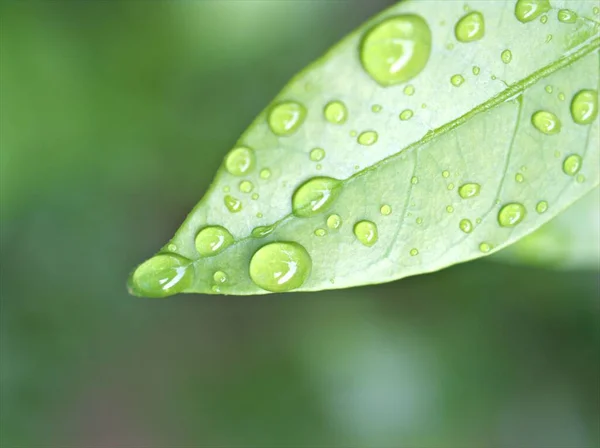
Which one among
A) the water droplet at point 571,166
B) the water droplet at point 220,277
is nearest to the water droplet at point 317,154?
the water droplet at point 220,277

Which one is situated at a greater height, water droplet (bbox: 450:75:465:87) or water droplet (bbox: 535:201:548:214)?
water droplet (bbox: 450:75:465:87)

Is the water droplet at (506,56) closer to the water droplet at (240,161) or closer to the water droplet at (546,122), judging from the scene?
the water droplet at (546,122)

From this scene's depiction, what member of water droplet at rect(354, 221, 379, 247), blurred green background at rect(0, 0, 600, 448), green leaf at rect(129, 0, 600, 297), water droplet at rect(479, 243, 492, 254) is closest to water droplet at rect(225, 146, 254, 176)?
green leaf at rect(129, 0, 600, 297)

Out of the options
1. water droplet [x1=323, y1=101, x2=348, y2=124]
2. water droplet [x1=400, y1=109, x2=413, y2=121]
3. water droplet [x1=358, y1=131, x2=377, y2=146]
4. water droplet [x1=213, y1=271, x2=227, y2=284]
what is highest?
water droplet [x1=400, y1=109, x2=413, y2=121]

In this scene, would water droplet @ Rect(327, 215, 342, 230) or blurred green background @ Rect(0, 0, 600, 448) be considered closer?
water droplet @ Rect(327, 215, 342, 230)

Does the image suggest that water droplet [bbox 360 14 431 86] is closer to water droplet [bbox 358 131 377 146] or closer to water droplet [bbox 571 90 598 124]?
water droplet [bbox 358 131 377 146]

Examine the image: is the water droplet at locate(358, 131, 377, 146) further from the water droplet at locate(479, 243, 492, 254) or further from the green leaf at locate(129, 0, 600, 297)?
the water droplet at locate(479, 243, 492, 254)

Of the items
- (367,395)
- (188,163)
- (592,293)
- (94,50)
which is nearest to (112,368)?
(188,163)

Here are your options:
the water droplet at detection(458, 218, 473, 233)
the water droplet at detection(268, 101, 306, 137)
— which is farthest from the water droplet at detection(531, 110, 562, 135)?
the water droplet at detection(268, 101, 306, 137)
